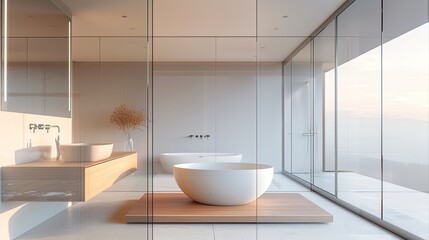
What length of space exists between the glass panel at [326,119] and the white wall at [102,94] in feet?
8.91

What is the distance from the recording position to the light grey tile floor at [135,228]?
10.6 feet

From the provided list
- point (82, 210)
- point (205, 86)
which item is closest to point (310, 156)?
point (205, 86)

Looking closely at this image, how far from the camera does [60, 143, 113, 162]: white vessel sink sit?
3070 mm

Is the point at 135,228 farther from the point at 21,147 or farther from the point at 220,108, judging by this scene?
the point at 220,108

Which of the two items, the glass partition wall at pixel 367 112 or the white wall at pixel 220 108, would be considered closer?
the glass partition wall at pixel 367 112

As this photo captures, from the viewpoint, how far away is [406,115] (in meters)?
3.36

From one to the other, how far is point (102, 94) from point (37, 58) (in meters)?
0.73

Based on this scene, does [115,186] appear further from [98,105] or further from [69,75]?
[69,75]

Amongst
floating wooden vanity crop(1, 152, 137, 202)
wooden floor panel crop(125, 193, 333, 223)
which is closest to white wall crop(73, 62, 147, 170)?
floating wooden vanity crop(1, 152, 137, 202)

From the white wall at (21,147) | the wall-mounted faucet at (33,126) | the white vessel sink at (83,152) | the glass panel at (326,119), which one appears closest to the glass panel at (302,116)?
the glass panel at (326,119)

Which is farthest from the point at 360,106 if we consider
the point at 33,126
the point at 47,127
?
the point at 33,126

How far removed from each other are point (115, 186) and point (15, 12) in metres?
1.78

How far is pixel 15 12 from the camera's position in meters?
3.02

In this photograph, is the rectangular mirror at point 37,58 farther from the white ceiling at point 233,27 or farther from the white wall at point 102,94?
the white ceiling at point 233,27
